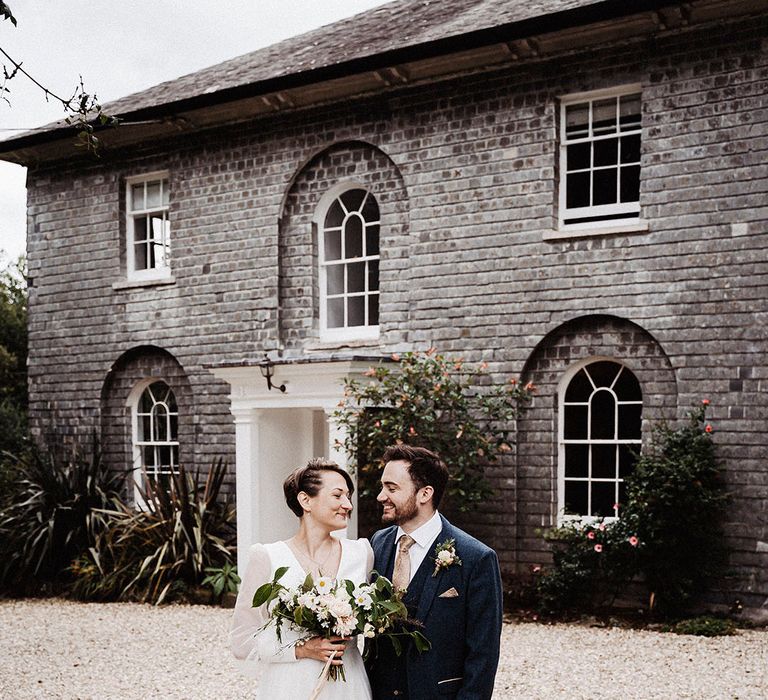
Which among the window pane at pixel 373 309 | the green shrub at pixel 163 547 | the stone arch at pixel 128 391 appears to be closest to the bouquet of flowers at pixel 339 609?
the green shrub at pixel 163 547

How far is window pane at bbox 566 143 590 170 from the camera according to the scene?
436 inches

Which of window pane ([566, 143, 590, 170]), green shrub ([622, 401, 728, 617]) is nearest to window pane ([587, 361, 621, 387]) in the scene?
green shrub ([622, 401, 728, 617])

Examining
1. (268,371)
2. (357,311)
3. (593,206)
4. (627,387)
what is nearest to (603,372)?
(627,387)

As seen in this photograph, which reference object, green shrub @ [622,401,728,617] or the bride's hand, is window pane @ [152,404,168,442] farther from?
the bride's hand

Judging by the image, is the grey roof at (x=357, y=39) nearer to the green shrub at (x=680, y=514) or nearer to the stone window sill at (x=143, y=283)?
the stone window sill at (x=143, y=283)

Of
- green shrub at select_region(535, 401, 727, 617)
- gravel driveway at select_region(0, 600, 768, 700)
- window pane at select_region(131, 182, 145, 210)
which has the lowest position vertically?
gravel driveway at select_region(0, 600, 768, 700)

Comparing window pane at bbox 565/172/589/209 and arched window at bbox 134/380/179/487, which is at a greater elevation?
window pane at bbox 565/172/589/209

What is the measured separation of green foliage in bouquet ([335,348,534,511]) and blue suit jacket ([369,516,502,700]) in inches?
251

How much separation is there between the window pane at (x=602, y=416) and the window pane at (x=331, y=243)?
13.2 ft

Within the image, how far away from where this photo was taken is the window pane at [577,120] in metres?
11.0

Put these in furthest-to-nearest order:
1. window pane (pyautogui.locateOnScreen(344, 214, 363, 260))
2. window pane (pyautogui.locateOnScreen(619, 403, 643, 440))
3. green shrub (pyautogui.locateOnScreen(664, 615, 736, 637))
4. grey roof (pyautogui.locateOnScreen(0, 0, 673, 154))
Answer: window pane (pyautogui.locateOnScreen(344, 214, 363, 260)) → window pane (pyautogui.locateOnScreen(619, 403, 643, 440)) → grey roof (pyautogui.locateOnScreen(0, 0, 673, 154)) → green shrub (pyautogui.locateOnScreen(664, 615, 736, 637))

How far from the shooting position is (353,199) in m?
12.7

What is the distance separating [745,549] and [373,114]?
667 cm

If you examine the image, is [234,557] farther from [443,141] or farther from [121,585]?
[443,141]
